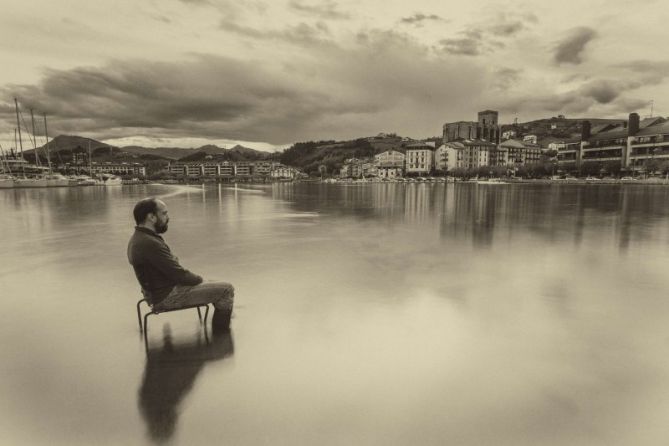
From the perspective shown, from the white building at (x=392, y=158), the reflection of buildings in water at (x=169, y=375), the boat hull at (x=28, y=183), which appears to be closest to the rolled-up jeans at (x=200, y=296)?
the reflection of buildings in water at (x=169, y=375)

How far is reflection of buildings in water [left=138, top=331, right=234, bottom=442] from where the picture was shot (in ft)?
11.3

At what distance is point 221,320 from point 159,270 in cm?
105

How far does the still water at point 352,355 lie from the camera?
11.0 feet

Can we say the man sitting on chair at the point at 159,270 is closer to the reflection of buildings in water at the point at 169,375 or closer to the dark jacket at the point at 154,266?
the dark jacket at the point at 154,266

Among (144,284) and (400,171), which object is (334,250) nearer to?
(144,284)

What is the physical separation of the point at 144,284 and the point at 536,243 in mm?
10262

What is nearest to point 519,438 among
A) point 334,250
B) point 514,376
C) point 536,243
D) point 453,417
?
point 453,417

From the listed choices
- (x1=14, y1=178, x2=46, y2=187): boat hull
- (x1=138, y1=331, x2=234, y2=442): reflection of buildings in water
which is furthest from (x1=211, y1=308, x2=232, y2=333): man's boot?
(x1=14, y1=178, x2=46, y2=187): boat hull

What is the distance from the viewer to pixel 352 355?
4539 mm

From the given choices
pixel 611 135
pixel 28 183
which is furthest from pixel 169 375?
pixel 611 135

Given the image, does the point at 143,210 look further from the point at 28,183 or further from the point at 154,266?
the point at 28,183

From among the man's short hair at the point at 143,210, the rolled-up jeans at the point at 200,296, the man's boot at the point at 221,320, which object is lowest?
the man's boot at the point at 221,320

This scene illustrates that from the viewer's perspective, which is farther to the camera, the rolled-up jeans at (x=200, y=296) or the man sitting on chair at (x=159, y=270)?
the rolled-up jeans at (x=200, y=296)

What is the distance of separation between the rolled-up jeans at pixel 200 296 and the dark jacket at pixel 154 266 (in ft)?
0.27
